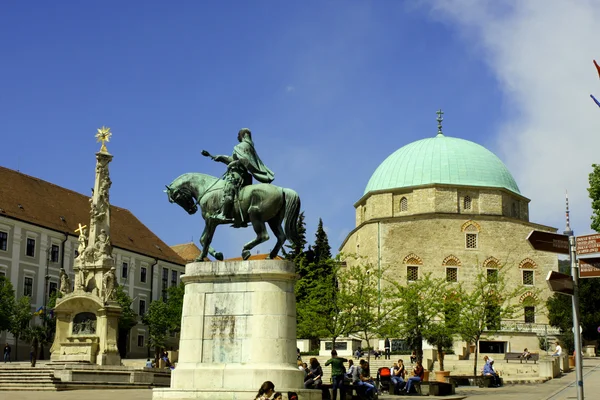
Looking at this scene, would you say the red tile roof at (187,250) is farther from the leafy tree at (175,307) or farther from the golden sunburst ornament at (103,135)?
the golden sunburst ornament at (103,135)

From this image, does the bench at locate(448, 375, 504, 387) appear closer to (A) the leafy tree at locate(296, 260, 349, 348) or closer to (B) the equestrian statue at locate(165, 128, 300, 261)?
(A) the leafy tree at locate(296, 260, 349, 348)

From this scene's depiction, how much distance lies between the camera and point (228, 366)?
15.7m

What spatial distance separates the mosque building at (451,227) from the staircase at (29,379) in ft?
148

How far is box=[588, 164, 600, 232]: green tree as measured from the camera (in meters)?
29.4

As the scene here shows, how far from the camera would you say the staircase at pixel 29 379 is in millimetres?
25453

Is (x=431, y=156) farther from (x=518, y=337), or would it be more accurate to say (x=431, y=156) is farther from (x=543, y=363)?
(x=543, y=363)

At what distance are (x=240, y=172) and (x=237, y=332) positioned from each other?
3540 mm

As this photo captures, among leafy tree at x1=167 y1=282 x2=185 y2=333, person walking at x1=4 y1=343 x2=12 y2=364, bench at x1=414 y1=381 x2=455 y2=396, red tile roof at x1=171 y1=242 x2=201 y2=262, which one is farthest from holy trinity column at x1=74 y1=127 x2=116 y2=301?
red tile roof at x1=171 y1=242 x2=201 y2=262

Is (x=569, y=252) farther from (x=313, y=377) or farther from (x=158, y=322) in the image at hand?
(x=158, y=322)

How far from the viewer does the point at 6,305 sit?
49.2 m

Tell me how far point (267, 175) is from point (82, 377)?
45.2 feet

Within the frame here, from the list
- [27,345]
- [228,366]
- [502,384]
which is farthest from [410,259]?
[228,366]

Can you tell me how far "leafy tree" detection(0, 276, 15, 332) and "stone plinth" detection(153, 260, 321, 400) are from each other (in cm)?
3622

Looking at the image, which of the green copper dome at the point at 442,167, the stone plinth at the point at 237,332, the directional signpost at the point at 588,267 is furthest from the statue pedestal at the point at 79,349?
the green copper dome at the point at 442,167
